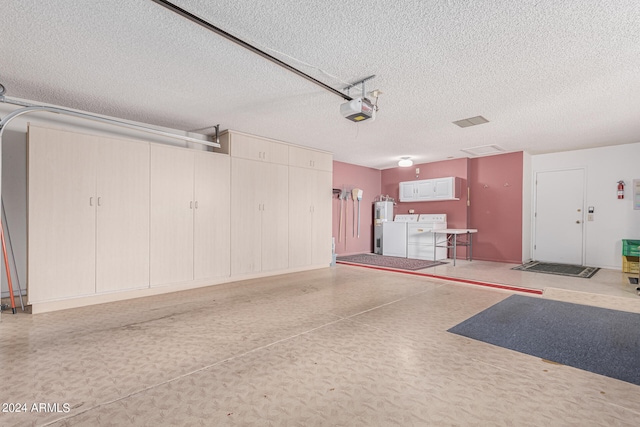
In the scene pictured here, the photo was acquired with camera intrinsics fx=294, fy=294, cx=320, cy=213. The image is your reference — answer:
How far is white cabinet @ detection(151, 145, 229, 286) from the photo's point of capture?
4.12 meters

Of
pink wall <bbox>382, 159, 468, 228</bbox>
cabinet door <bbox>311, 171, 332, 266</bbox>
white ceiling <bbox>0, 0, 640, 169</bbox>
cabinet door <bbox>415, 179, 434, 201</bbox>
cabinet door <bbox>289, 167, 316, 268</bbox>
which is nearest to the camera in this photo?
white ceiling <bbox>0, 0, 640, 169</bbox>

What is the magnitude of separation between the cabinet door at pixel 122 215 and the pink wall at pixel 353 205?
4.65 meters

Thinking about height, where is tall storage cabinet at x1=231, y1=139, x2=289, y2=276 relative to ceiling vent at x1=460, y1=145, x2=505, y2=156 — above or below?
below

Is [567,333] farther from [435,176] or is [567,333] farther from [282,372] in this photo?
[435,176]

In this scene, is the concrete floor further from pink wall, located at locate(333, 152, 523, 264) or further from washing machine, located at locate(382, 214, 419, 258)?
washing machine, located at locate(382, 214, 419, 258)

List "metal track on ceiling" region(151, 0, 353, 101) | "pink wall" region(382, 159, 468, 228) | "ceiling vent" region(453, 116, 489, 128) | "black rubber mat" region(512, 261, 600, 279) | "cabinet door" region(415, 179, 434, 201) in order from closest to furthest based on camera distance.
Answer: "metal track on ceiling" region(151, 0, 353, 101) < "ceiling vent" region(453, 116, 489, 128) < "black rubber mat" region(512, 261, 600, 279) < "pink wall" region(382, 159, 468, 228) < "cabinet door" region(415, 179, 434, 201)

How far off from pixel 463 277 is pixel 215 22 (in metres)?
4.97

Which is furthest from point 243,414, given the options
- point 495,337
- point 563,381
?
point 495,337

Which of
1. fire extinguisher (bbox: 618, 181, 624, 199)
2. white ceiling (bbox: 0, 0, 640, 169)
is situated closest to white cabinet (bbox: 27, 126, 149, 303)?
white ceiling (bbox: 0, 0, 640, 169)

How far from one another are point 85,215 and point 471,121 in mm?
5469

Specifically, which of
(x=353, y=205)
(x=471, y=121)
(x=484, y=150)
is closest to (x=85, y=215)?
(x=471, y=121)

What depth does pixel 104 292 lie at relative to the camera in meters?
3.65

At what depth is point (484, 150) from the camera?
652cm

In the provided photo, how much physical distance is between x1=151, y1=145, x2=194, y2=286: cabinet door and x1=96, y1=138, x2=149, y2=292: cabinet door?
10 cm
